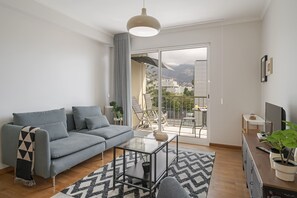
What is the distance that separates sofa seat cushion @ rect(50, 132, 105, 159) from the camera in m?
2.30

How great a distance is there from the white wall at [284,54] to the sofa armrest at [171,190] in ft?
5.32

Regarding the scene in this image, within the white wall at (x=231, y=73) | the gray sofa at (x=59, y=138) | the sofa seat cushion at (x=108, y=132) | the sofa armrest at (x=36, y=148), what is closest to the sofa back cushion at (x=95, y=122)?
the gray sofa at (x=59, y=138)

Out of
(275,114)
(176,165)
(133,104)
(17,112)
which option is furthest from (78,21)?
(275,114)

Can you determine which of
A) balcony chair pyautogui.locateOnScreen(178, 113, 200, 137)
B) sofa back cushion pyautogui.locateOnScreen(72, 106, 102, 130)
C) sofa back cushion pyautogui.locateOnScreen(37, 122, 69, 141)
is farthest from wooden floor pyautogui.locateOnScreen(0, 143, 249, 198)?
balcony chair pyautogui.locateOnScreen(178, 113, 200, 137)

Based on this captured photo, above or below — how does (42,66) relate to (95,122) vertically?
above

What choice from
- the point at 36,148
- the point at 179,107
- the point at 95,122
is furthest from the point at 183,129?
the point at 36,148

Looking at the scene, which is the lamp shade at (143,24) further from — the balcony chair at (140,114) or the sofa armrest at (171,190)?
the balcony chair at (140,114)

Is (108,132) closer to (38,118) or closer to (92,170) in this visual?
(92,170)

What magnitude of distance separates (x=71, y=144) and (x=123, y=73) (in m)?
2.43

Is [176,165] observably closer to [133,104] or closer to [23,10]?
[133,104]

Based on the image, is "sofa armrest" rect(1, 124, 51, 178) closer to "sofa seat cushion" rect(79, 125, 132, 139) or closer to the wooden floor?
the wooden floor

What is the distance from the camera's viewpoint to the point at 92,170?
2686 millimetres

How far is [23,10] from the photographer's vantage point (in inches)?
107

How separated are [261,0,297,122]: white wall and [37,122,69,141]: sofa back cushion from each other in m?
3.04
